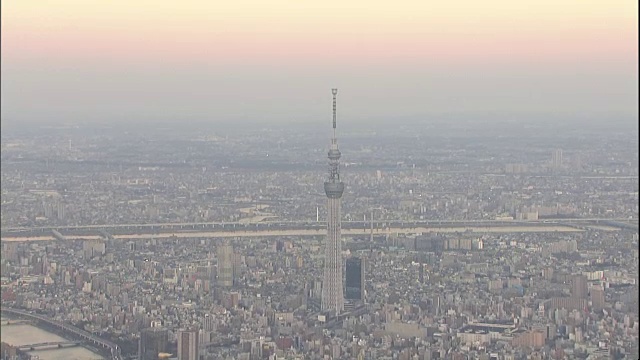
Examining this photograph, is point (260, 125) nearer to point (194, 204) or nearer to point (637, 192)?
point (194, 204)

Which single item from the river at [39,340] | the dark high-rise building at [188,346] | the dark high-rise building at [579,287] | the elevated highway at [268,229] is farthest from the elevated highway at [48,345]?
the elevated highway at [268,229]

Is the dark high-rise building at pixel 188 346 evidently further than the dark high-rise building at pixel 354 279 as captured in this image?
No

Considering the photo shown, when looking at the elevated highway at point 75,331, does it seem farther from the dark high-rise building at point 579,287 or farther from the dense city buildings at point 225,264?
the dark high-rise building at point 579,287

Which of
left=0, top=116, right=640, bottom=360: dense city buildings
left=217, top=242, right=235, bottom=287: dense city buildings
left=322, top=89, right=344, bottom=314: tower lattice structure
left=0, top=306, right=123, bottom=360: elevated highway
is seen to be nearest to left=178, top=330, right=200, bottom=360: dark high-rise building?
left=0, top=116, right=640, bottom=360: dense city buildings

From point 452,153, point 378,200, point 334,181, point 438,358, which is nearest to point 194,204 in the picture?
point 378,200

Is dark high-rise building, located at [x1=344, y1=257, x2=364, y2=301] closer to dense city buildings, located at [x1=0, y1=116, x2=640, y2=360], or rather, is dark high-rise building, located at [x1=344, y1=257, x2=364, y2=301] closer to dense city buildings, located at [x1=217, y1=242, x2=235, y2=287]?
dense city buildings, located at [x1=0, y1=116, x2=640, y2=360]

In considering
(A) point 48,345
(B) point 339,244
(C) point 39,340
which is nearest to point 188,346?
(A) point 48,345
